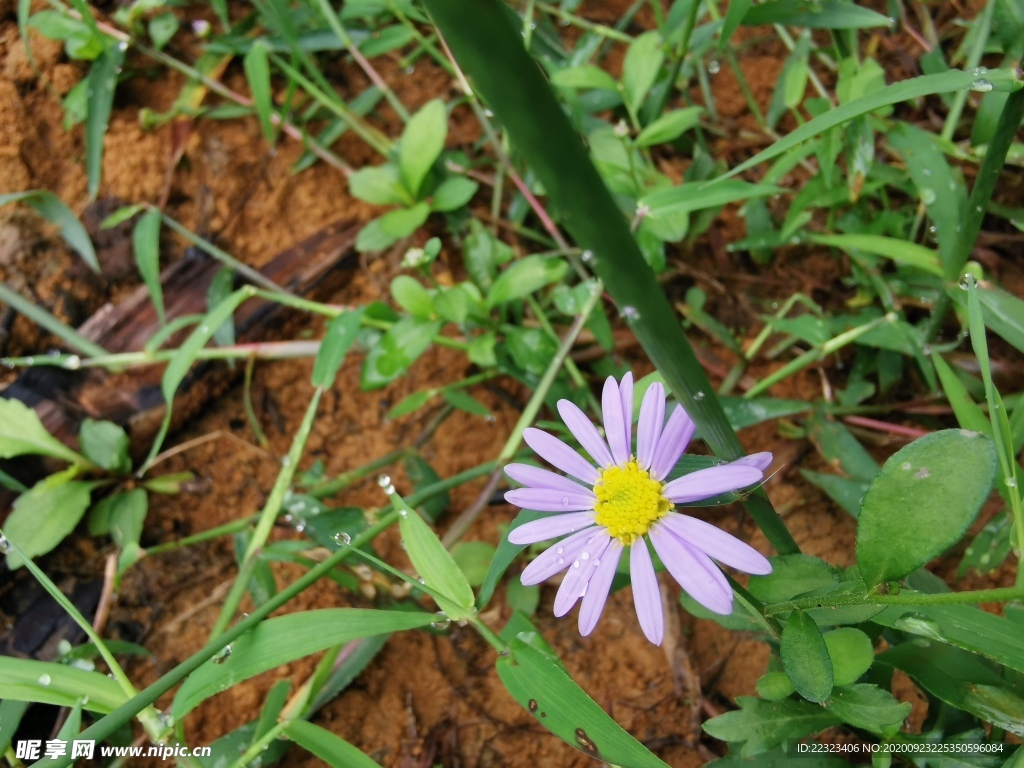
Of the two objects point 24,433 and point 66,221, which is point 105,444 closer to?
point 24,433

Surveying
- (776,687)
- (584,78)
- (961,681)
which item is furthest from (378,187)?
(961,681)

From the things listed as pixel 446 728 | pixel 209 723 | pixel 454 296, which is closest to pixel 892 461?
pixel 454 296

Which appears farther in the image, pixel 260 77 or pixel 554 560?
pixel 260 77

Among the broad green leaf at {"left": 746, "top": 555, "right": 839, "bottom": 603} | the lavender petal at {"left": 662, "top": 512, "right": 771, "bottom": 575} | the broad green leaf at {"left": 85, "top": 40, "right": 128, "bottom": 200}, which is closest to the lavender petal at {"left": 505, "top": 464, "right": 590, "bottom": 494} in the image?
the lavender petal at {"left": 662, "top": 512, "right": 771, "bottom": 575}

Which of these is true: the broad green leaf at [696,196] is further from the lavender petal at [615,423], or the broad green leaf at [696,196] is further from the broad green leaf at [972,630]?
the broad green leaf at [972,630]

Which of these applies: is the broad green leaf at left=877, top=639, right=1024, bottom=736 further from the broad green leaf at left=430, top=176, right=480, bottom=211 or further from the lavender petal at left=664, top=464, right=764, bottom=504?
the broad green leaf at left=430, top=176, right=480, bottom=211

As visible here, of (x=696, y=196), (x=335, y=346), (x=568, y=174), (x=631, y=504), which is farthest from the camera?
(x=335, y=346)

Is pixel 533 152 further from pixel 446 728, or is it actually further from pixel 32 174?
pixel 32 174
